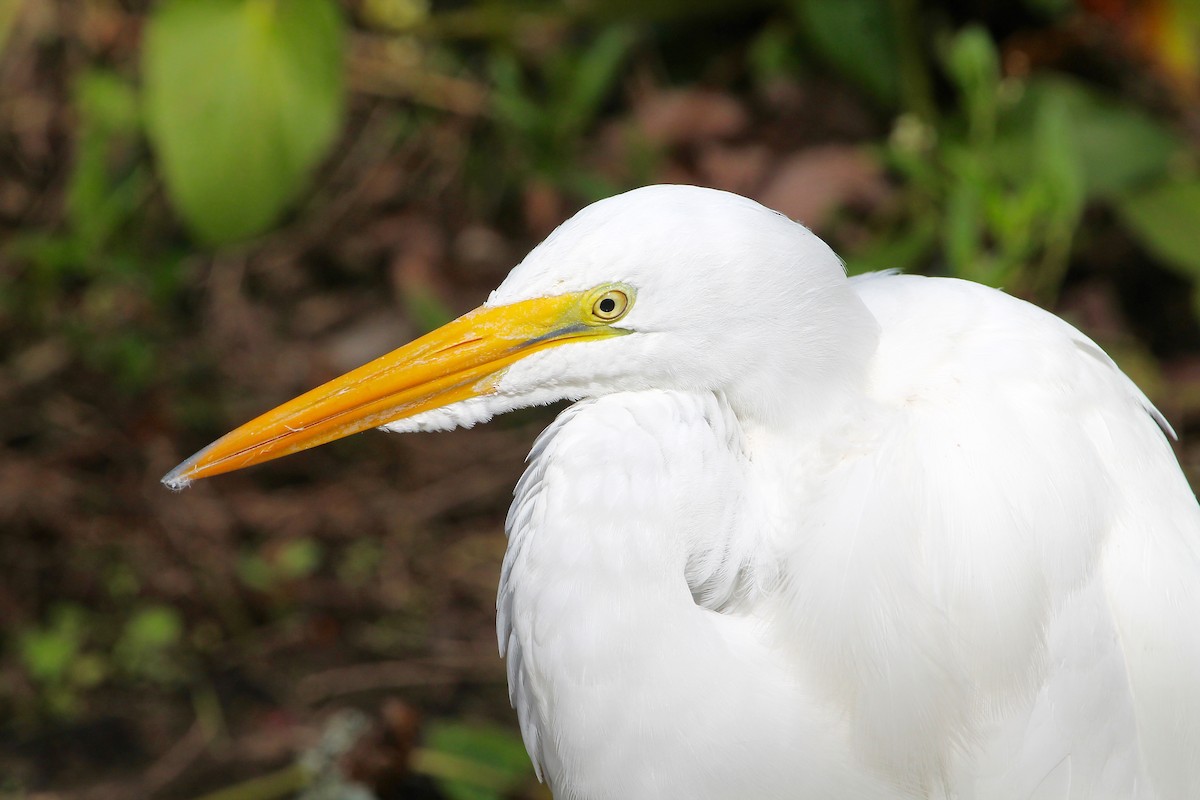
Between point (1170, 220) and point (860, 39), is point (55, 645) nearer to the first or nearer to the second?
point (860, 39)

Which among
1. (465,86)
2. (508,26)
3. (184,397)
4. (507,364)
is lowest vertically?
(184,397)

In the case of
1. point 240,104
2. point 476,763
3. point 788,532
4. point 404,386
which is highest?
point 404,386

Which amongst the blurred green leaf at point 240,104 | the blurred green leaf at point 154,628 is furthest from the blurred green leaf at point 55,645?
the blurred green leaf at point 240,104

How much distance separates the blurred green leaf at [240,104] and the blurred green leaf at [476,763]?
123 centimetres

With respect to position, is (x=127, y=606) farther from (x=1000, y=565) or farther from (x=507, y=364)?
(x=1000, y=565)

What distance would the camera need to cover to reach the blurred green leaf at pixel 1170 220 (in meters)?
2.57

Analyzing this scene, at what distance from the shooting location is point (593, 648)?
1.18m

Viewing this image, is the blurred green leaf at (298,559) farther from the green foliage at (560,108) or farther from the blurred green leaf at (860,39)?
the blurred green leaf at (860,39)

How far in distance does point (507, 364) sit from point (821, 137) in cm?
192

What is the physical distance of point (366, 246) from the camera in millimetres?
3314

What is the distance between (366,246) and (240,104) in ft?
2.93

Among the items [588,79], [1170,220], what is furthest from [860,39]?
[1170,220]

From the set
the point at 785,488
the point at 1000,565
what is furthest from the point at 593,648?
the point at 1000,565

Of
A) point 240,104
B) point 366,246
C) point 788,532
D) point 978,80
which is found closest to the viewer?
point 788,532
